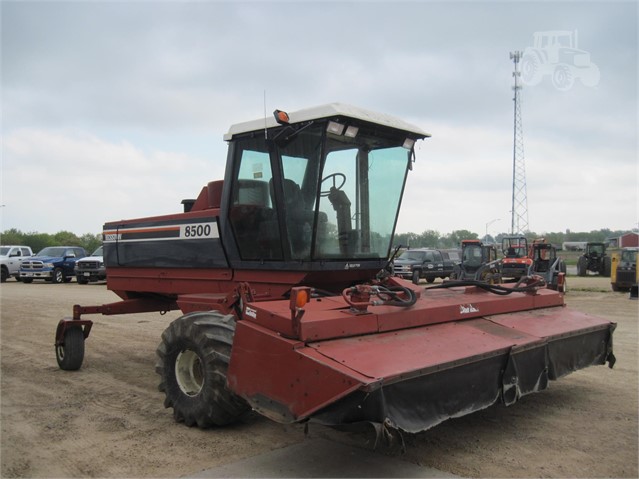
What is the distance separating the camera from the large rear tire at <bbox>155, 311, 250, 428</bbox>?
14.5ft

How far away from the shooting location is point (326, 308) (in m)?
4.24

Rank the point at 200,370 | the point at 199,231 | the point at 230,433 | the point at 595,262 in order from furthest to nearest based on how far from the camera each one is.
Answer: the point at 595,262 → the point at 199,231 → the point at 200,370 → the point at 230,433

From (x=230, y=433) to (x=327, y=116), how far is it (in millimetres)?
2764

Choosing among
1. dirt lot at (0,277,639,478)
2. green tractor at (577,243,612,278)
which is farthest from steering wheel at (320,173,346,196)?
green tractor at (577,243,612,278)

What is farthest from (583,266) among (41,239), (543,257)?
(41,239)

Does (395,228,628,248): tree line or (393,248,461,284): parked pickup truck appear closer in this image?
(395,228,628,248): tree line

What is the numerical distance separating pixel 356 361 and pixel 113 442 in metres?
2.27

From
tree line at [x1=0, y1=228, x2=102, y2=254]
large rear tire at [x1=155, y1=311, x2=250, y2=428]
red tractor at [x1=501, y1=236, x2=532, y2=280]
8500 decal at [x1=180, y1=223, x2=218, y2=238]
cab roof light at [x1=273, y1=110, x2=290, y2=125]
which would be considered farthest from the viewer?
tree line at [x1=0, y1=228, x2=102, y2=254]

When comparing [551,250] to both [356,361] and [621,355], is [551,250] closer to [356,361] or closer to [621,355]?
[621,355]

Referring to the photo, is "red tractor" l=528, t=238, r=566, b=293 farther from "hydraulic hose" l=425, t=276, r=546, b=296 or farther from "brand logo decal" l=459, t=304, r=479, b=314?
"brand logo decal" l=459, t=304, r=479, b=314

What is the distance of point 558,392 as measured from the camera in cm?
583

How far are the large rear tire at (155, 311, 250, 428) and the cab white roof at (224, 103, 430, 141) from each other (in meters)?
1.81

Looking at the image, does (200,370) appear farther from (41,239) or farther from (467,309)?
(41,239)

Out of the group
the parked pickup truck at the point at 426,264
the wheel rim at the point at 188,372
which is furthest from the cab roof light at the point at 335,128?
the parked pickup truck at the point at 426,264
